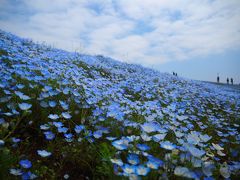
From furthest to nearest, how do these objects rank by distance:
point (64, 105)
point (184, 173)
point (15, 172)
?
point (64, 105) < point (15, 172) < point (184, 173)

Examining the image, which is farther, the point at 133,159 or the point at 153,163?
the point at 133,159

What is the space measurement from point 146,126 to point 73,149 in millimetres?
775

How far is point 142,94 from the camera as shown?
6137 mm

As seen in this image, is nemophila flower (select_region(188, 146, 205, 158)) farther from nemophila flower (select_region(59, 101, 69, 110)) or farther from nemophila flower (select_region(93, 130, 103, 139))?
nemophila flower (select_region(59, 101, 69, 110))

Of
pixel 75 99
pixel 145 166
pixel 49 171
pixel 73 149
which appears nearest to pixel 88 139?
pixel 73 149

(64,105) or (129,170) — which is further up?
(64,105)

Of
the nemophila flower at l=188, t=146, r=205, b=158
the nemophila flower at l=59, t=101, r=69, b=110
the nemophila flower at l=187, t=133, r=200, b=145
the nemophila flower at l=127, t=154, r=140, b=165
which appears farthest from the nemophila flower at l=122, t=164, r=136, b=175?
the nemophila flower at l=59, t=101, r=69, b=110

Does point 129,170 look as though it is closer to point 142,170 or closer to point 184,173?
point 142,170

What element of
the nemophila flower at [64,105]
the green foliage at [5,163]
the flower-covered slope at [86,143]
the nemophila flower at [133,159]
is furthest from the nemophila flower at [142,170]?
the nemophila flower at [64,105]

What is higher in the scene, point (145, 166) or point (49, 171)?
point (145, 166)

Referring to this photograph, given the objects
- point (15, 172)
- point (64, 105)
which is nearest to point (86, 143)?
point (64, 105)

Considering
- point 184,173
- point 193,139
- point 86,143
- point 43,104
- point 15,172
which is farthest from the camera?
point 43,104

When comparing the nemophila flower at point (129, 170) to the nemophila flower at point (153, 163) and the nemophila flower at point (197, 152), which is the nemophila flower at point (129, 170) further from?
the nemophila flower at point (197, 152)

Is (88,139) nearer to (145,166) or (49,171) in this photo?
(49,171)
